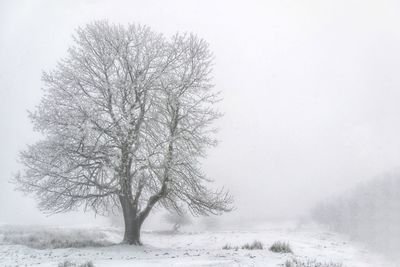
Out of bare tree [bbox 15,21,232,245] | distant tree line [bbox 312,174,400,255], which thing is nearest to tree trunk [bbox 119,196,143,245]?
bare tree [bbox 15,21,232,245]

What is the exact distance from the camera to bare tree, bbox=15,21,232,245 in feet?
66.5

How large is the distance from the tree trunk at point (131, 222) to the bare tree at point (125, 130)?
2.1 inches

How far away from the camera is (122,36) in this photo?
22.5 meters

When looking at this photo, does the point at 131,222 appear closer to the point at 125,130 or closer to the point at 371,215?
the point at 125,130

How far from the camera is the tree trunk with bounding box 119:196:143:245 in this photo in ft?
73.2

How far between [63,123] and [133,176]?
164 inches

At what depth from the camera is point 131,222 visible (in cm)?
2245

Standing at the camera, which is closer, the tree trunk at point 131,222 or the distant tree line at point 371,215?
the tree trunk at point 131,222

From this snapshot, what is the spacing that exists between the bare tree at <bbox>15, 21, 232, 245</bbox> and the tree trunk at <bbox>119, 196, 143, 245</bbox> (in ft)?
0.17

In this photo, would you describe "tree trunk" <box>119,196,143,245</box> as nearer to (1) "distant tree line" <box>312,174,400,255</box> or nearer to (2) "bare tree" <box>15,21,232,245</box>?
(2) "bare tree" <box>15,21,232,245</box>

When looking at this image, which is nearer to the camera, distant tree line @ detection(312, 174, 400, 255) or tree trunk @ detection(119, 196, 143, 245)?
tree trunk @ detection(119, 196, 143, 245)

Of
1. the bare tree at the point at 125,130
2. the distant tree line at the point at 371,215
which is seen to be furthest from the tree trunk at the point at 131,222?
the distant tree line at the point at 371,215

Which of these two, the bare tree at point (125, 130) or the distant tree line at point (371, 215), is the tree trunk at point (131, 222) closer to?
the bare tree at point (125, 130)

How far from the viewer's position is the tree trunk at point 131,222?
22297 mm
